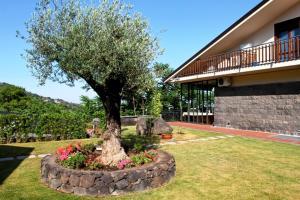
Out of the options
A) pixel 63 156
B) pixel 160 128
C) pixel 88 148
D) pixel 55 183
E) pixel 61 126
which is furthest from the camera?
pixel 160 128

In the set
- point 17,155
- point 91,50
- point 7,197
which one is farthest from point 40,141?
point 91,50

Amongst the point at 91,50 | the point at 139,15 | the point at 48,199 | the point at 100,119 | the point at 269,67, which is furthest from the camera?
the point at 100,119

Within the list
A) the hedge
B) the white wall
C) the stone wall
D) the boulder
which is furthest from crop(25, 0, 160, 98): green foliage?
the white wall

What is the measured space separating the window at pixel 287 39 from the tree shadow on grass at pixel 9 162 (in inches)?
498

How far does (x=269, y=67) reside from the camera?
46.9ft

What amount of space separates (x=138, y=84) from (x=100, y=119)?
9.14 metres

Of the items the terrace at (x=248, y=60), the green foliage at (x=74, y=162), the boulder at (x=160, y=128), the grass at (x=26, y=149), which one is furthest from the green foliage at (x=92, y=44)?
the terrace at (x=248, y=60)

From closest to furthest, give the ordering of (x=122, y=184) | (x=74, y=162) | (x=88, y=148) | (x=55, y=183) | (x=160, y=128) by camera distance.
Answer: (x=122, y=184)
(x=55, y=183)
(x=74, y=162)
(x=88, y=148)
(x=160, y=128)

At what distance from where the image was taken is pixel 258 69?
48.9ft

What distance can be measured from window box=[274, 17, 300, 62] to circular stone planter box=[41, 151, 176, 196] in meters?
10.7

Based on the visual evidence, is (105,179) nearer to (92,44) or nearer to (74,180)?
(74,180)

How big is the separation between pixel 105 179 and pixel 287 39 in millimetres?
12788

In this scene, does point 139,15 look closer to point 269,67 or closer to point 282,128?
point 269,67

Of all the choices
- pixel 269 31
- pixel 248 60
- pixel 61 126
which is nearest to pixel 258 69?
pixel 248 60
